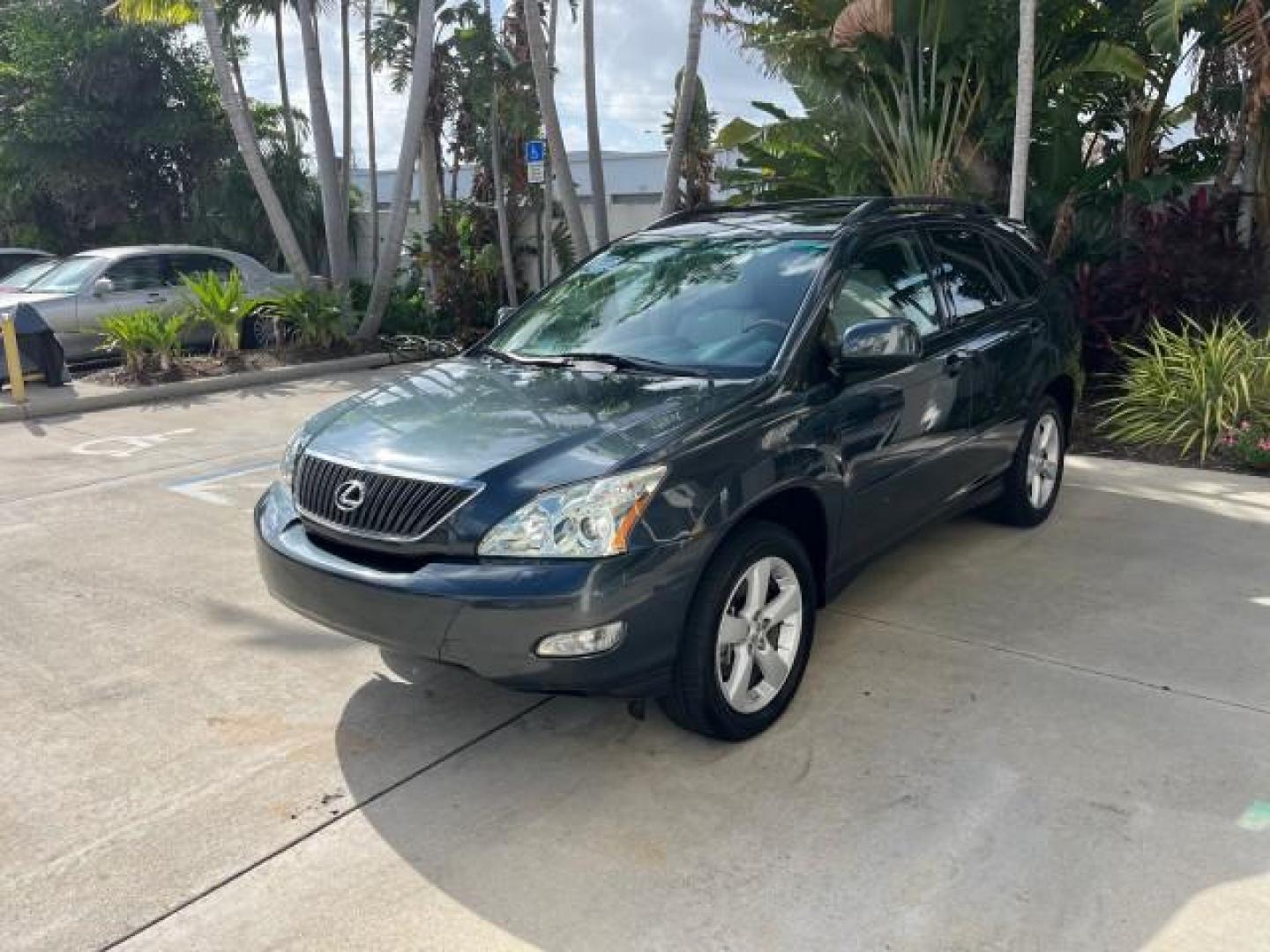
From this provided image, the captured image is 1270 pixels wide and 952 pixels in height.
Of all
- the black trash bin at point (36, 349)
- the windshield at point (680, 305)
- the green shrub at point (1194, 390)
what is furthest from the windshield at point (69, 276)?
the green shrub at point (1194, 390)

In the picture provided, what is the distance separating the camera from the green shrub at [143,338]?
10781mm

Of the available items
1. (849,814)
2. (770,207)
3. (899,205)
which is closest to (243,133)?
(770,207)

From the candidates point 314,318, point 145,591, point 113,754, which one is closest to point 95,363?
point 314,318

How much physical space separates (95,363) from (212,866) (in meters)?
11.0

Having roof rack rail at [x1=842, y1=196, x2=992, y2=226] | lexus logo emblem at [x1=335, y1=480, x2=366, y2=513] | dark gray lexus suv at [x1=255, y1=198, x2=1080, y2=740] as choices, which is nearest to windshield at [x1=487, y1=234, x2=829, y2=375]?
dark gray lexus suv at [x1=255, y1=198, x2=1080, y2=740]

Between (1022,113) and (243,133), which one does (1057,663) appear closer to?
(1022,113)

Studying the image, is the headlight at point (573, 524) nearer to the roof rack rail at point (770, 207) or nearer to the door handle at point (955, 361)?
the door handle at point (955, 361)

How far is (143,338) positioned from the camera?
1078 centimetres

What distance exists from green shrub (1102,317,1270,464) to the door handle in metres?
3.57

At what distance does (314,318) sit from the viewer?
12.4 meters

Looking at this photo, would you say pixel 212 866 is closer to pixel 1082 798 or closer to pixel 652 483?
pixel 652 483

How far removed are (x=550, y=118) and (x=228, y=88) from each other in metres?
4.07

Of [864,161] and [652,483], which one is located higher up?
[864,161]

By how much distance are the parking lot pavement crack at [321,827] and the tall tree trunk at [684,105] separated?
8360 millimetres
